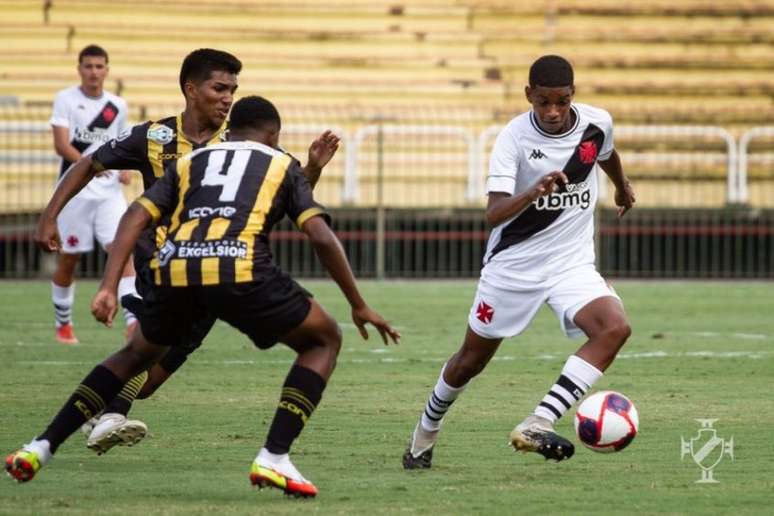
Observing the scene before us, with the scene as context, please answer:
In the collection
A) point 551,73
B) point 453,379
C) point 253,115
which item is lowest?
point 453,379

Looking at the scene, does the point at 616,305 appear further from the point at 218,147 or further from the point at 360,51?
the point at 360,51

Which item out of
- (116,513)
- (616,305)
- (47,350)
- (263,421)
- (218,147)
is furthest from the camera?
(47,350)

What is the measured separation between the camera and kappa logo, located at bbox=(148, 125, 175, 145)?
8.53 meters

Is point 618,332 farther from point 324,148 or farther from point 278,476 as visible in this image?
point 278,476

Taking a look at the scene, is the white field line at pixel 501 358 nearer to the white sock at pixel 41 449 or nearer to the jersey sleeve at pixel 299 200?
the white sock at pixel 41 449

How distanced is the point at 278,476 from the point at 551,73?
2444mm

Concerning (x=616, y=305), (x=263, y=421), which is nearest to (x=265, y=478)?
(x=616, y=305)

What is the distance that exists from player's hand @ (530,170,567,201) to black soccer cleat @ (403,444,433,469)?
1378mm

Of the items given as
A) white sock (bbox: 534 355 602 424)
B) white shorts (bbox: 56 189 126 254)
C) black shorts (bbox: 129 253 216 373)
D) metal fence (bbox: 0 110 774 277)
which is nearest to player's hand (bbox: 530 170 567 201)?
white sock (bbox: 534 355 602 424)

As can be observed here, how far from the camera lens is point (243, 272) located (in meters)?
6.85

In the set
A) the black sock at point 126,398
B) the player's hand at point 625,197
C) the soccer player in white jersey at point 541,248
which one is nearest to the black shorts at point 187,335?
the black sock at point 126,398

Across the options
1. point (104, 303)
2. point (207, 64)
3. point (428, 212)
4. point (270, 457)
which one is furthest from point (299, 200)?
point (428, 212)

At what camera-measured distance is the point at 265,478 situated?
265 inches

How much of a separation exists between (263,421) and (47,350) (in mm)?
4647
